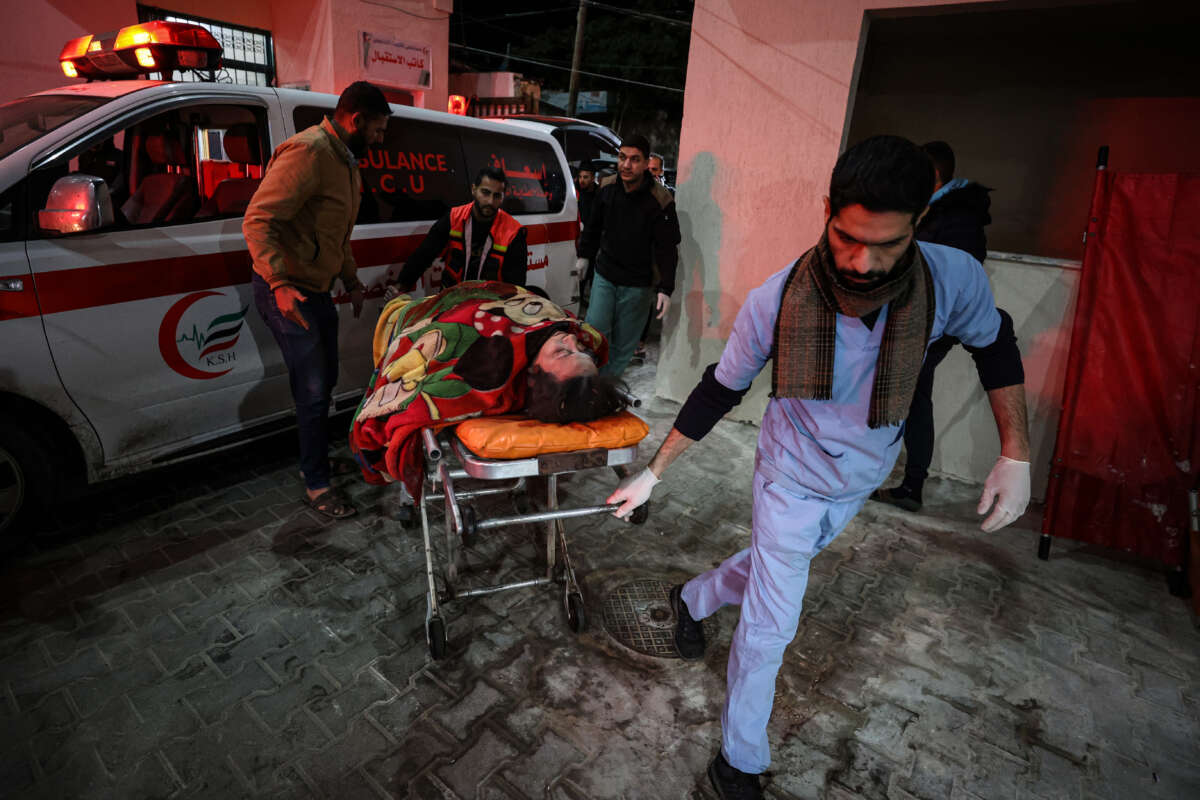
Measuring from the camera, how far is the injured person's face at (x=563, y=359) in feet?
8.48

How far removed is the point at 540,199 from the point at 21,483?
409 centimetres

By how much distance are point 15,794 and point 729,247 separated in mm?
5036

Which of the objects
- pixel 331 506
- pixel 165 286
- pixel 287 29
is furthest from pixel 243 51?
pixel 331 506

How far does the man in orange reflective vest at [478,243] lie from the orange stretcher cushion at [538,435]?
210 cm

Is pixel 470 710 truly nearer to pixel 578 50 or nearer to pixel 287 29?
pixel 287 29

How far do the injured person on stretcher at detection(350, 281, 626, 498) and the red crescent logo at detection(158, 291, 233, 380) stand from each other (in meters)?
1.31

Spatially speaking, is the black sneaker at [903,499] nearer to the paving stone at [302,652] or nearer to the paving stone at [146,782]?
the paving stone at [302,652]

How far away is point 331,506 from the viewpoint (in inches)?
145

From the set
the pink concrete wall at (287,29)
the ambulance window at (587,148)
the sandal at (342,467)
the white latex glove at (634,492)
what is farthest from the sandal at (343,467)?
the pink concrete wall at (287,29)

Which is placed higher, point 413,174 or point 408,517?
point 413,174

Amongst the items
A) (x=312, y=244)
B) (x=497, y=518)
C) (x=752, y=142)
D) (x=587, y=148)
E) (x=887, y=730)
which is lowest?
(x=887, y=730)

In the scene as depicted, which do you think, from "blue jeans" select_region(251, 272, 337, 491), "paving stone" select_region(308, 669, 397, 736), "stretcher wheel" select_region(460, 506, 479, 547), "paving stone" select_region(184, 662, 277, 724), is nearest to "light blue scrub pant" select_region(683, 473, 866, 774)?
"stretcher wheel" select_region(460, 506, 479, 547)

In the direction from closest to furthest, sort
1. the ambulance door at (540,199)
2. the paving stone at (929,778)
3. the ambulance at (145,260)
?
the paving stone at (929,778) < the ambulance at (145,260) < the ambulance door at (540,199)

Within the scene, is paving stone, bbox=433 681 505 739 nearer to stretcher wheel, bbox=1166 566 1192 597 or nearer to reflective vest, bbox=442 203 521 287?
reflective vest, bbox=442 203 521 287
